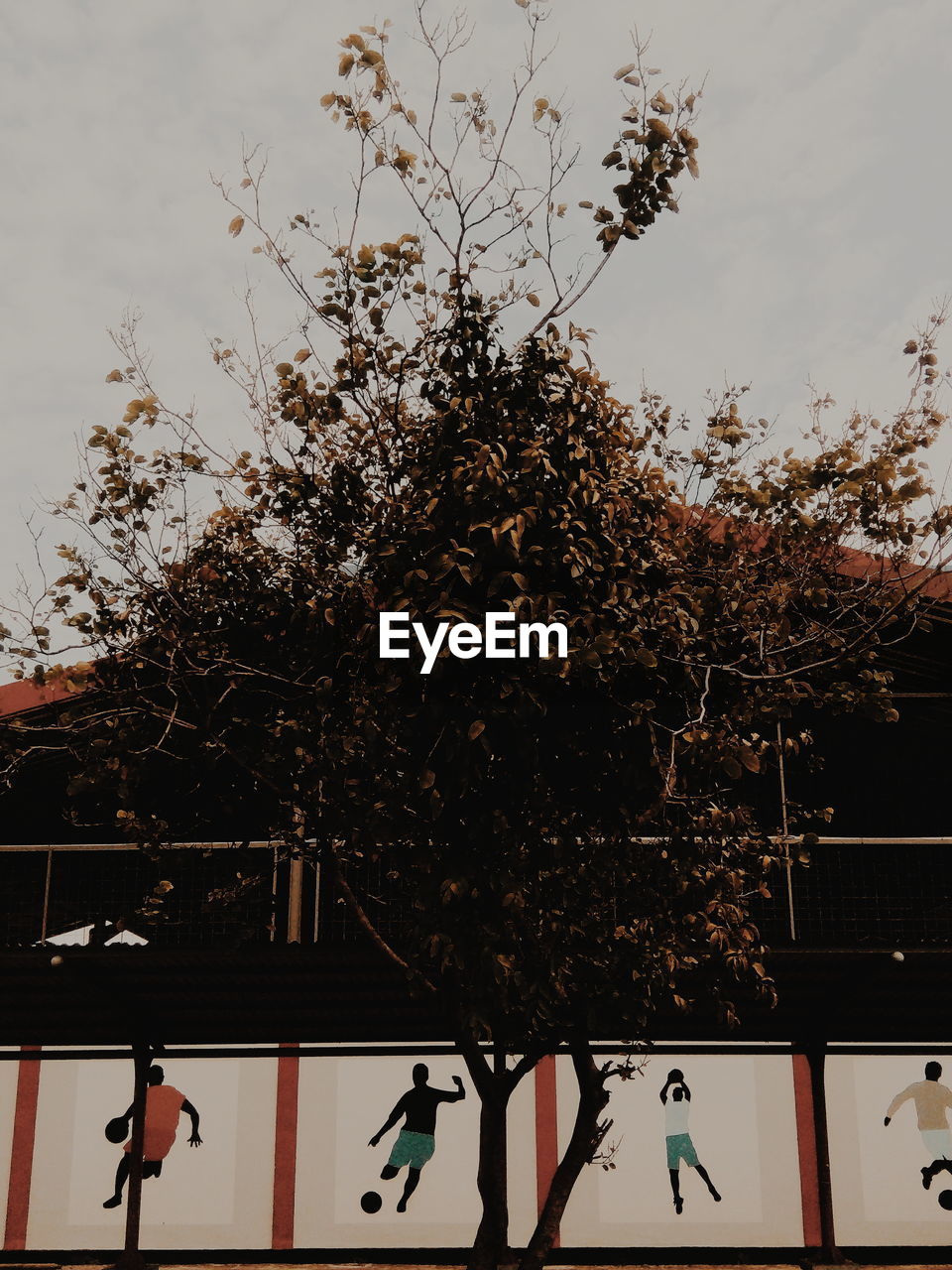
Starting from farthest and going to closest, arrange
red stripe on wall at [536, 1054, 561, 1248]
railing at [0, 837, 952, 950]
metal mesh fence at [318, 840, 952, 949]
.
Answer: metal mesh fence at [318, 840, 952, 949]
railing at [0, 837, 952, 950]
red stripe on wall at [536, 1054, 561, 1248]

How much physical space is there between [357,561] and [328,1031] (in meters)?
6.27

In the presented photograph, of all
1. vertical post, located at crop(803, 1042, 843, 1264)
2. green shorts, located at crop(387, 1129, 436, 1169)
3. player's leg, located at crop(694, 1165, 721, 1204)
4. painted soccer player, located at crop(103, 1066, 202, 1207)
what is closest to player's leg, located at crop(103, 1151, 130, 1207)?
painted soccer player, located at crop(103, 1066, 202, 1207)

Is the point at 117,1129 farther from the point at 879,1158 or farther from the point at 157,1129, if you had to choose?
the point at 879,1158

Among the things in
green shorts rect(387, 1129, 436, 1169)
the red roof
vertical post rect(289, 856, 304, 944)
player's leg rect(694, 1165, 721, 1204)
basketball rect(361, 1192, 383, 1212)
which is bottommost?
basketball rect(361, 1192, 383, 1212)

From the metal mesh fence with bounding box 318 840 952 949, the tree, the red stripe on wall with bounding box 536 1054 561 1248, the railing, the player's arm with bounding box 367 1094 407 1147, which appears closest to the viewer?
the tree

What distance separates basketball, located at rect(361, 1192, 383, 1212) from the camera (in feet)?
38.3

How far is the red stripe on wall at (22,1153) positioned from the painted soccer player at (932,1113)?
8.97 m

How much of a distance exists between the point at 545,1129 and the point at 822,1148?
9.23 feet

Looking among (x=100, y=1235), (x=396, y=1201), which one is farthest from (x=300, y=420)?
(x=100, y=1235)

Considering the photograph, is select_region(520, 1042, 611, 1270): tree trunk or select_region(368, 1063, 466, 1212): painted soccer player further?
select_region(368, 1063, 466, 1212): painted soccer player

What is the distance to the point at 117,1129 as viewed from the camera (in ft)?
39.6

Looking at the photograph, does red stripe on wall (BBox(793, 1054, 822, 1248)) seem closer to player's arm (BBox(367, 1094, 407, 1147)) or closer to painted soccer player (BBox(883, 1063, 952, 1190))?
painted soccer player (BBox(883, 1063, 952, 1190))

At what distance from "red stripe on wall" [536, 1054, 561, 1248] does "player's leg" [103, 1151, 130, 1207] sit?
4.28 meters

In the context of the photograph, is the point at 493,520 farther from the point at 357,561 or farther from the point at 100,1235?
the point at 100,1235
